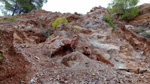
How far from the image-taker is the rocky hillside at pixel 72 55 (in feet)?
8.32

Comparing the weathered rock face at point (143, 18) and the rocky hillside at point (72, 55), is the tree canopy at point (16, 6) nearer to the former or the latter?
the rocky hillside at point (72, 55)

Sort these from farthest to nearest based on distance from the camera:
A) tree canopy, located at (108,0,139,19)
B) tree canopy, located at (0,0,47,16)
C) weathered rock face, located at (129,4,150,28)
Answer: tree canopy, located at (108,0,139,19) < weathered rock face, located at (129,4,150,28) < tree canopy, located at (0,0,47,16)

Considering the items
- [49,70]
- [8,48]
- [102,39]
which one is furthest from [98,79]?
[102,39]

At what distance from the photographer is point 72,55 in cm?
427

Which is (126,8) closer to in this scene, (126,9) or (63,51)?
(126,9)

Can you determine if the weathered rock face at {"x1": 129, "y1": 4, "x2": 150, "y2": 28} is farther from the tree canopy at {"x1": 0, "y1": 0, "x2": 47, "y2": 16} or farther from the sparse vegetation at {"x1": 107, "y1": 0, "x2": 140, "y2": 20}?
the tree canopy at {"x1": 0, "y1": 0, "x2": 47, "y2": 16}

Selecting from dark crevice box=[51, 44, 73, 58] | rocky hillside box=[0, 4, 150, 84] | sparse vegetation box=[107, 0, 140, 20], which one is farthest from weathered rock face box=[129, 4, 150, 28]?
dark crevice box=[51, 44, 73, 58]

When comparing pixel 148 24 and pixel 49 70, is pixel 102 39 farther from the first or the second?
pixel 148 24

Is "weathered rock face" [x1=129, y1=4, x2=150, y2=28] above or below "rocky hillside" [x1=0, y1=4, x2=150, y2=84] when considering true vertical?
above

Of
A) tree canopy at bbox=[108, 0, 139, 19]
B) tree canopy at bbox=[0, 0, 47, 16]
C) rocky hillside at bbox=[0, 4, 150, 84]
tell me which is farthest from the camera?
tree canopy at bbox=[108, 0, 139, 19]

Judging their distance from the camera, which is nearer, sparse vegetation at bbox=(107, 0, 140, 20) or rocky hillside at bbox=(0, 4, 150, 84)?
rocky hillside at bbox=(0, 4, 150, 84)

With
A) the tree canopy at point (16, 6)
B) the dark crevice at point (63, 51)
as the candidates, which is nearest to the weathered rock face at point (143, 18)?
the dark crevice at point (63, 51)

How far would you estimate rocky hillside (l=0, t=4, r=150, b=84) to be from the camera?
99.8 inches

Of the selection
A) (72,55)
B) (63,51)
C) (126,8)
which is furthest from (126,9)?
(72,55)
